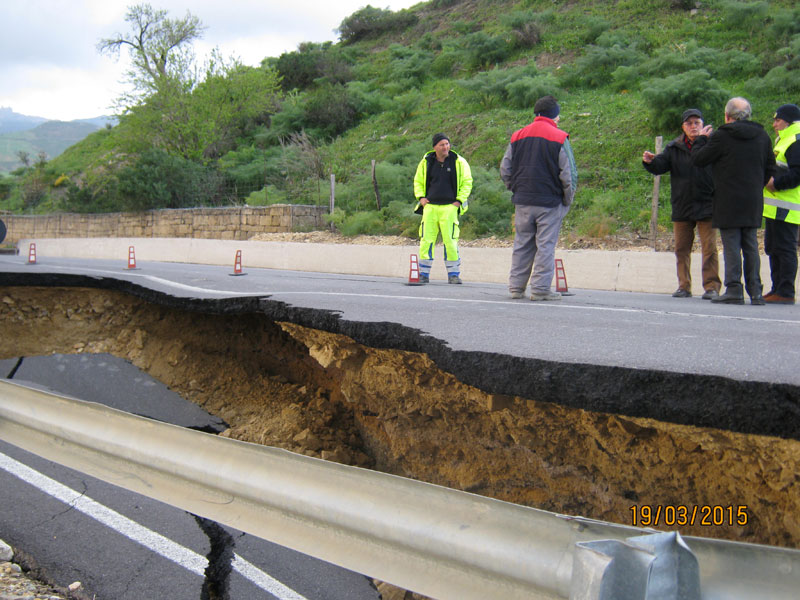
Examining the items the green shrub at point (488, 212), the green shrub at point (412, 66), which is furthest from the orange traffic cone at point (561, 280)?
the green shrub at point (412, 66)

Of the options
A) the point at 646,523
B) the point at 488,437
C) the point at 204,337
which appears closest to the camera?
the point at 646,523

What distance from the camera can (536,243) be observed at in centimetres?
671

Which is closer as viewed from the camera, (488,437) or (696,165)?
(488,437)

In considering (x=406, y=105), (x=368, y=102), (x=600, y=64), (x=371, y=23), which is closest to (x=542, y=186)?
(x=600, y=64)

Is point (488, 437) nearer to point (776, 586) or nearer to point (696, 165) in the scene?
point (776, 586)

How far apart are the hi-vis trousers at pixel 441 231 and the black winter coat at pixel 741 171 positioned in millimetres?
3568

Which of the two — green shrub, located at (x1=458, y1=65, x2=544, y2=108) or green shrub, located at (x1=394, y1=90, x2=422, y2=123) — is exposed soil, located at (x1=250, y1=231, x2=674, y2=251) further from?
green shrub, located at (x1=394, y1=90, x2=422, y2=123)

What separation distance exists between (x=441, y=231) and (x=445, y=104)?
17848mm

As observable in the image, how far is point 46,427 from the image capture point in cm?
249

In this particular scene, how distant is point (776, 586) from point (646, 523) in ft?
4.71

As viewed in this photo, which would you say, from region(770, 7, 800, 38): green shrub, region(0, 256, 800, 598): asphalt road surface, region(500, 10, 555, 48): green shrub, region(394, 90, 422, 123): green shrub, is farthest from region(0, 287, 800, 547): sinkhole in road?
region(500, 10, 555, 48): green shrub

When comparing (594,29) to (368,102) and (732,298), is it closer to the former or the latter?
(368,102)

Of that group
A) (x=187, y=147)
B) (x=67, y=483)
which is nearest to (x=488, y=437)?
(x=67, y=483)

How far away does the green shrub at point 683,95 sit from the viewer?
1568 cm
